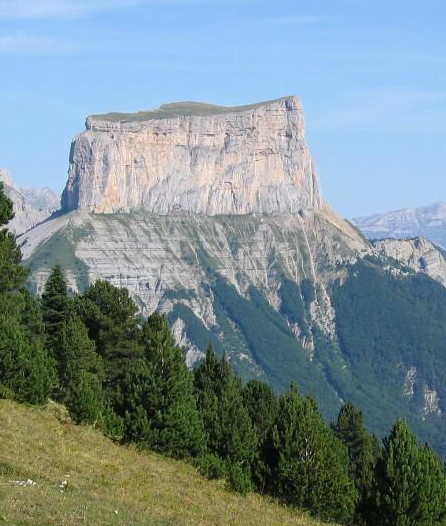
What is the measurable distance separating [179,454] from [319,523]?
9609 millimetres

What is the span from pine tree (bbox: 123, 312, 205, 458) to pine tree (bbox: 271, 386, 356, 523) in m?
4.81

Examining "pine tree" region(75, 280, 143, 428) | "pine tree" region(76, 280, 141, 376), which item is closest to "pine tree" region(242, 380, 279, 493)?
"pine tree" region(75, 280, 143, 428)

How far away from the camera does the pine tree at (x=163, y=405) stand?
56.4 m

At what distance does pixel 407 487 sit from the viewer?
174ft

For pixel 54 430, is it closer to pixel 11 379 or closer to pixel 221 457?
pixel 11 379

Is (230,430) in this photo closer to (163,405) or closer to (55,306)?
(163,405)

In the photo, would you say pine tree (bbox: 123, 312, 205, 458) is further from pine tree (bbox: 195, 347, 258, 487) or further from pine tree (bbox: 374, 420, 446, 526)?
pine tree (bbox: 374, 420, 446, 526)

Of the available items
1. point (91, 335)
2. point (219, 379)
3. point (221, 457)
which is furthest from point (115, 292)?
point (221, 457)

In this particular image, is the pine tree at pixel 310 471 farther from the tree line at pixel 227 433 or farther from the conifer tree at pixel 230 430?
the conifer tree at pixel 230 430

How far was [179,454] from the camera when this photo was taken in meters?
56.4

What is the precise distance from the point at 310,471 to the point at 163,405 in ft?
30.5

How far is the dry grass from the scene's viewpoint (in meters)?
33.9

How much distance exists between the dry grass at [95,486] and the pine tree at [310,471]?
159 cm

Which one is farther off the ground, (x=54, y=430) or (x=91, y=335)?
(x=91, y=335)
